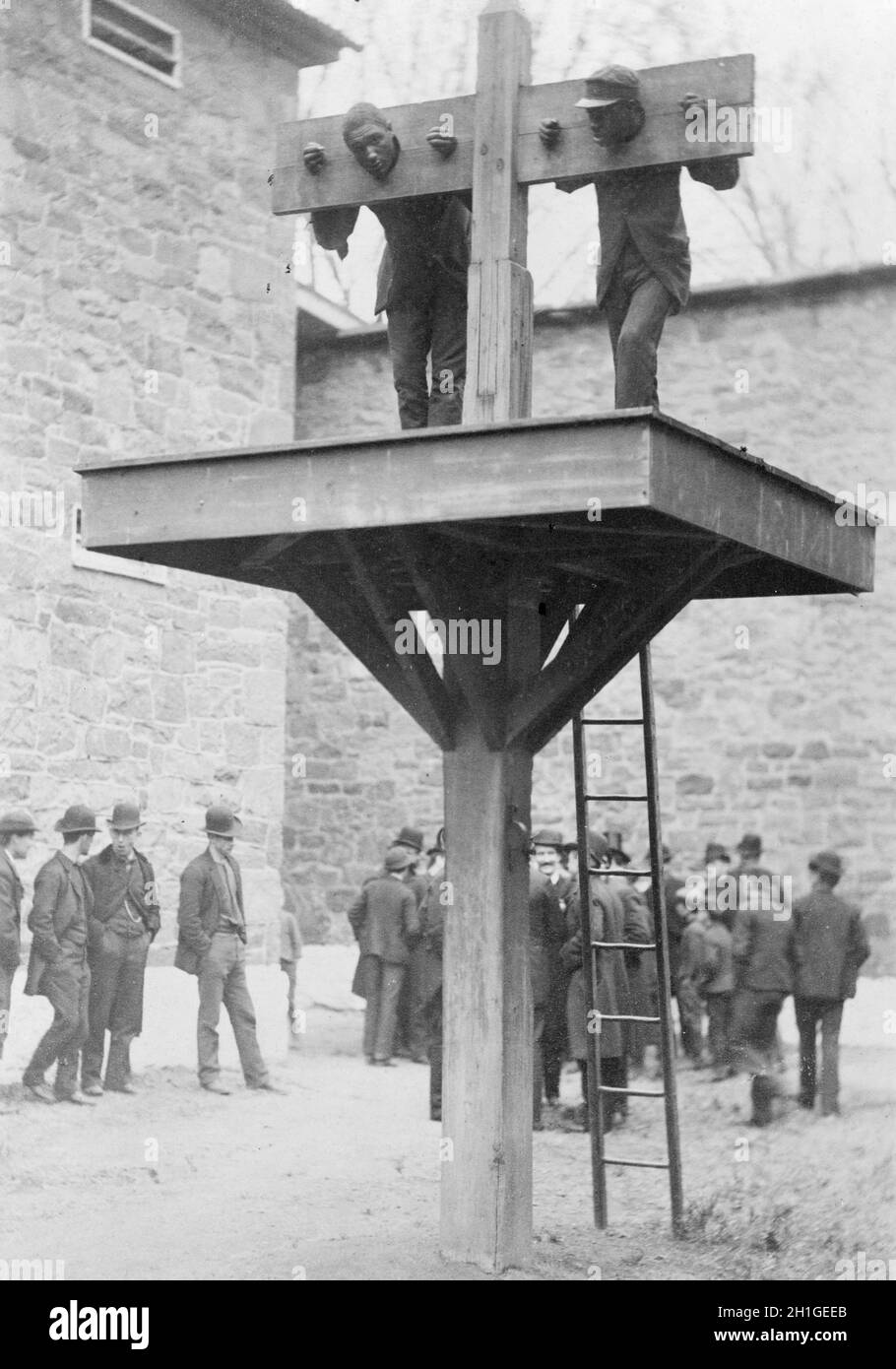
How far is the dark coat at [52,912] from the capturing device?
1155cm

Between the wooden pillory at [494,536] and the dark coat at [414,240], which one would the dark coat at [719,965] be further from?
the dark coat at [414,240]

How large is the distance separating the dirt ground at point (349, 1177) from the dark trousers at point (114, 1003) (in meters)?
0.31

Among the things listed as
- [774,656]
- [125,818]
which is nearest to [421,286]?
[125,818]

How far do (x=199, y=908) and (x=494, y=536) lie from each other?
6.39 metres

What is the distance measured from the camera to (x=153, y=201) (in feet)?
44.1

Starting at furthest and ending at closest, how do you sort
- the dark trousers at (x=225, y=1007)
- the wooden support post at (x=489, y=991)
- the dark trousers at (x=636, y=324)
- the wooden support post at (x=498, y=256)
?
the dark trousers at (x=225, y=1007)
the wooden support post at (x=489, y=991)
the dark trousers at (x=636, y=324)
the wooden support post at (x=498, y=256)

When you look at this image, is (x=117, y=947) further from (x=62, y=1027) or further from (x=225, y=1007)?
(x=225, y=1007)

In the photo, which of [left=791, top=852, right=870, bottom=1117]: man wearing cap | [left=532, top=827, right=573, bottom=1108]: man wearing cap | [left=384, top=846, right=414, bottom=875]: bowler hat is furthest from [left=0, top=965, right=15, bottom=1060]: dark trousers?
[left=791, top=852, right=870, bottom=1117]: man wearing cap

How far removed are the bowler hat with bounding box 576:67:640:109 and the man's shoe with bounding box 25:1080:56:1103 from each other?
7479 mm

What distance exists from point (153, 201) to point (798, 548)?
7.88 meters

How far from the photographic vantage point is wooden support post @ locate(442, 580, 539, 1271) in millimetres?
7414

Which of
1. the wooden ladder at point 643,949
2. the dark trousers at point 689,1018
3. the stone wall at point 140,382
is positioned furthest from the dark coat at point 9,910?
the dark trousers at point 689,1018

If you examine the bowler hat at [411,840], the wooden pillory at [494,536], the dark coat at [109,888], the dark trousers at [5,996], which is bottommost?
the dark trousers at [5,996]

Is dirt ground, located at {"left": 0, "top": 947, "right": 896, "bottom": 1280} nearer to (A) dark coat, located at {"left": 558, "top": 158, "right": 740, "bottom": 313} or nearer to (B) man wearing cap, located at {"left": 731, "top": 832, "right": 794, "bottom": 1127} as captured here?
(B) man wearing cap, located at {"left": 731, "top": 832, "right": 794, "bottom": 1127}
